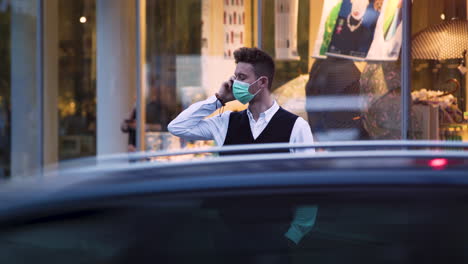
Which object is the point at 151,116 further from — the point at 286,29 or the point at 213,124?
the point at 213,124

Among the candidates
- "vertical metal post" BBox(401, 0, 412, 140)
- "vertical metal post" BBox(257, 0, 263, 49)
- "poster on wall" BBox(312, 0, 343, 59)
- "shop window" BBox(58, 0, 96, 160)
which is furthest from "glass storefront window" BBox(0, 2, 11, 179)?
"vertical metal post" BBox(401, 0, 412, 140)

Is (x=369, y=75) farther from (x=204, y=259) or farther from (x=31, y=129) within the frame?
(x=204, y=259)

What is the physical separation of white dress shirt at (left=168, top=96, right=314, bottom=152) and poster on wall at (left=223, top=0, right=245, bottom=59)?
15.3 feet

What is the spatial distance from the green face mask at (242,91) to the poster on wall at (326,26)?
4.66 metres

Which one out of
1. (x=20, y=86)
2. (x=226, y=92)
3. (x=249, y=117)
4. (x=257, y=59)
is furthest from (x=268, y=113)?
(x=20, y=86)

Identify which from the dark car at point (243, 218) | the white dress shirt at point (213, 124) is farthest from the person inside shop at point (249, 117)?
the dark car at point (243, 218)

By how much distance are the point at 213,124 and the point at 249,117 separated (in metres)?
0.29

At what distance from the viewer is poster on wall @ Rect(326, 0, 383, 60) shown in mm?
8836

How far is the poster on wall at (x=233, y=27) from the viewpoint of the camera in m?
9.03

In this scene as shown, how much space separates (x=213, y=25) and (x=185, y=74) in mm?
713

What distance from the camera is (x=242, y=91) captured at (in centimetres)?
419

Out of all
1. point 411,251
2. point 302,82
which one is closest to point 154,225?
point 411,251

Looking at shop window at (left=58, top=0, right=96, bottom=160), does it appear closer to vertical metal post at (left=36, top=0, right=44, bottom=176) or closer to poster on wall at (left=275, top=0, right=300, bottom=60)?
vertical metal post at (left=36, top=0, right=44, bottom=176)

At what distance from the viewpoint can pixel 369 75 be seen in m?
8.78
